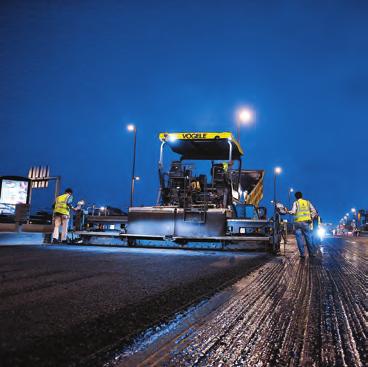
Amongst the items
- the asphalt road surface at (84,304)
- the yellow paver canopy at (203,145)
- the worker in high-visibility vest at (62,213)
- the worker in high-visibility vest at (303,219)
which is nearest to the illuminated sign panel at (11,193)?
the worker in high-visibility vest at (62,213)

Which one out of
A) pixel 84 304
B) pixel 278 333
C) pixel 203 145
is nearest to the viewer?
pixel 278 333

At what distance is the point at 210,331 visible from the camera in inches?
102

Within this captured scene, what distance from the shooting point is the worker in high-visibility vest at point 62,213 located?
11.8 meters

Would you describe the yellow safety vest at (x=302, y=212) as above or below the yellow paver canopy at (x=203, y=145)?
below

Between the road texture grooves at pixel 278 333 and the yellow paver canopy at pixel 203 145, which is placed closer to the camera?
the road texture grooves at pixel 278 333

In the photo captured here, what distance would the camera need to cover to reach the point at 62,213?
11.8m

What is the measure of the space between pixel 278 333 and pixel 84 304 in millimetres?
1568

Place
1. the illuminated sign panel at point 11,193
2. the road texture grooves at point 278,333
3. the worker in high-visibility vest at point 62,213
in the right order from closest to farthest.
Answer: the road texture grooves at point 278,333 < the worker in high-visibility vest at point 62,213 < the illuminated sign panel at point 11,193

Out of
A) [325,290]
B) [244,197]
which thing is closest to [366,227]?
[244,197]

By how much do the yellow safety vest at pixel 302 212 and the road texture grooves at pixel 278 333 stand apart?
5.43 m

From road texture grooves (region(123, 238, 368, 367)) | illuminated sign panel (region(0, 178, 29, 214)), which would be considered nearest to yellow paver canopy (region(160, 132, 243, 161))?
road texture grooves (region(123, 238, 368, 367))

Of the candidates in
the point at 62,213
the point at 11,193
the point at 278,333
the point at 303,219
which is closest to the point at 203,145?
the point at 303,219

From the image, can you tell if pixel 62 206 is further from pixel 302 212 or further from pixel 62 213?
pixel 302 212

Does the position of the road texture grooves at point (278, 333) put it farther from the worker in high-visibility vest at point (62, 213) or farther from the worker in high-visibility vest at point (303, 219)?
the worker in high-visibility vest at point (62, 213)
